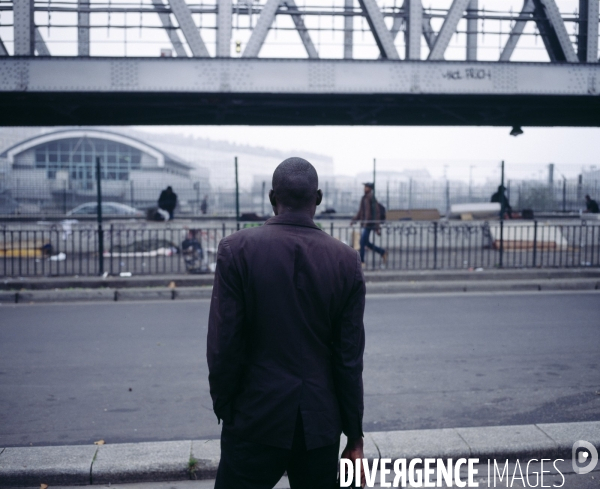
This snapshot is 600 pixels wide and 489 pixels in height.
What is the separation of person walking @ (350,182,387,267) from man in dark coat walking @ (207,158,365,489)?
1111cm

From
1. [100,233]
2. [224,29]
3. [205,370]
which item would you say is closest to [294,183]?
[205,370]

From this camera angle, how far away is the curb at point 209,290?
428 inches

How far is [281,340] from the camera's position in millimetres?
2320

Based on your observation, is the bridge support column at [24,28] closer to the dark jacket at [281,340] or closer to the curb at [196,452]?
the curb at [196,452]

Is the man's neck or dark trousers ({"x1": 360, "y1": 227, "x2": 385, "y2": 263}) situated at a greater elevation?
the man's neck

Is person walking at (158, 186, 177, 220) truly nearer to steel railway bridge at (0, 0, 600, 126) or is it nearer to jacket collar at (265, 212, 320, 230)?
steel railway bridge at (0, 0, 600, 126)

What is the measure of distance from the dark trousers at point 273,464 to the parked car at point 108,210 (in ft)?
49.2

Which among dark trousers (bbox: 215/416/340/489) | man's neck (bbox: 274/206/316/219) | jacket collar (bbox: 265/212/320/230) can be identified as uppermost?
man's neck (bbox: 274/206/316/219)

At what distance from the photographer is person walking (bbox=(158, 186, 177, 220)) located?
642 inches

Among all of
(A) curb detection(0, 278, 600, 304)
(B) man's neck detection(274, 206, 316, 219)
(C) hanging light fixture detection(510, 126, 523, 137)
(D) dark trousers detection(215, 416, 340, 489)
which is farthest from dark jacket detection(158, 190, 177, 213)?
(D) dark trousers detection(215, 416, 340, 489)

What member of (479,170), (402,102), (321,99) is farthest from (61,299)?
(479,170)

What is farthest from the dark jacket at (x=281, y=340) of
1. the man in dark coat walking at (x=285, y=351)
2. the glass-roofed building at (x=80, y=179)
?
the glass-roofed building at (x=80, y=179)

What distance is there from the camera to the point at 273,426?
2.26 m

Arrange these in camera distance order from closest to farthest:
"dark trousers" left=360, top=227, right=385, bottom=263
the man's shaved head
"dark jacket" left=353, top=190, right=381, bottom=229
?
1. the man's shaved head
2. "dark trousers" left=360, top=227, right=385, bottom=263
3. "dark jacket" left=353, top=190, right=381, bottom=229
